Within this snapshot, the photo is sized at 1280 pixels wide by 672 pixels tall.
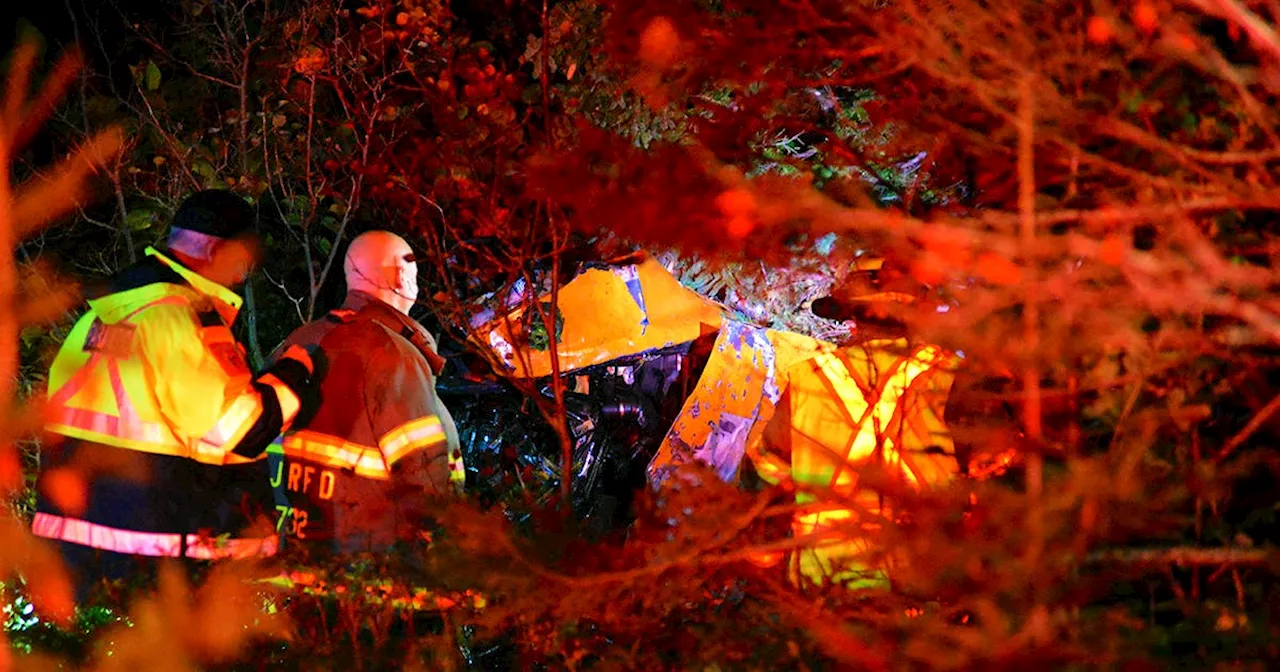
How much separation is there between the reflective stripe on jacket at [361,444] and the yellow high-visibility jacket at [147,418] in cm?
40

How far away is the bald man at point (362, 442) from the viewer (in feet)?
15.4

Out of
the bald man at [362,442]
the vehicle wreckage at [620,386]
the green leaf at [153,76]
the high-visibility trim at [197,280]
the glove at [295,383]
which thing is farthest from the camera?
the green leaf at [153,76]

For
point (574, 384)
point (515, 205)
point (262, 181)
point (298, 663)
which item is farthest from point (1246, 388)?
point (262, 181)

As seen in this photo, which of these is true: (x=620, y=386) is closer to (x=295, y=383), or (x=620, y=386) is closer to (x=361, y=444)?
(x=361, y=444)

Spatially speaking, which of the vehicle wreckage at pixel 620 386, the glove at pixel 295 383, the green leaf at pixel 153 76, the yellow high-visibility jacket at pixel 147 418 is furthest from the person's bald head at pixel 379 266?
the green leaf at pixel 153 76

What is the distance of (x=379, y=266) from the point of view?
5.12 metres

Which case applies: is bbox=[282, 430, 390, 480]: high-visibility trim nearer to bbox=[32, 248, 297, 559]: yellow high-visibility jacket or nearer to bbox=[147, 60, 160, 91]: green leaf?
bbox=[32, 248, 297, 559]: yellow high-visibility jacket

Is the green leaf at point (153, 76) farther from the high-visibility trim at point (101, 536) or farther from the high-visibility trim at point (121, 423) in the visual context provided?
the high-visibility trim at point (101, 536)

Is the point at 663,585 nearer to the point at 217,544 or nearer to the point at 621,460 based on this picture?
the point at 217,544

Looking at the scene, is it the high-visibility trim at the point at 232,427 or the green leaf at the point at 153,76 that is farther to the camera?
the green leaf at the point at 153,76

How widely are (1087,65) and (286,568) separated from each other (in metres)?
2.94

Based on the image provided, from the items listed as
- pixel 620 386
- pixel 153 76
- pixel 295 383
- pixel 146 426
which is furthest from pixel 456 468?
pixel 153 76

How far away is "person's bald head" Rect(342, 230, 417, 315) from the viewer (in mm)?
5121

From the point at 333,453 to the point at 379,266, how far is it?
2.67 feet
